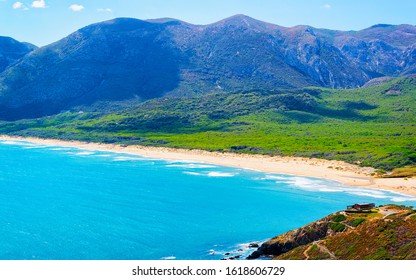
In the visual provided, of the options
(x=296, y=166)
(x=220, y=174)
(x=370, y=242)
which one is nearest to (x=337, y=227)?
(x=370, y=242)

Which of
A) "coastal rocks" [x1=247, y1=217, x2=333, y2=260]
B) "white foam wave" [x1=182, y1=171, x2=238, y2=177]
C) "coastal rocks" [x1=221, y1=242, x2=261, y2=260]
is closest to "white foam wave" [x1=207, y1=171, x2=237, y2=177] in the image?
"white foam wave" [x1=182, y1=171, x2=238, y2=177]

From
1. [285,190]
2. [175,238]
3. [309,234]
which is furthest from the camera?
[285,190]

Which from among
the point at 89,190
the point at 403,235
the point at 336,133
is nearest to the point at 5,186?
the point at 89,190

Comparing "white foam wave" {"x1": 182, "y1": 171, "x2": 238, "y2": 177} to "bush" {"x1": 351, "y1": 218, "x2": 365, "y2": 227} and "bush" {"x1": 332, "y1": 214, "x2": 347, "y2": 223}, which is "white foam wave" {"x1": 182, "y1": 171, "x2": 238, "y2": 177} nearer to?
"bush" {"x1": 332, "y1": 214, "x2": 347, "y2": 223}

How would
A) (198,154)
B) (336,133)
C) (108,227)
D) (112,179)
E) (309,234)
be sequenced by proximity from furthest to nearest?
1. (336,133)
2. (198,154)
3. (112,179)
4. (108,227)
5. (309,234)

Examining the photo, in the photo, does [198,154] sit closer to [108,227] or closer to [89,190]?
[89,190]

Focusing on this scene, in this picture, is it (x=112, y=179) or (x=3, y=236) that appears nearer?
(x=3, y=236)
